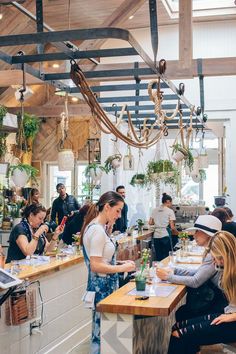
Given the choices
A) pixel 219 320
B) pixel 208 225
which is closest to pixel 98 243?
pixel 219 320

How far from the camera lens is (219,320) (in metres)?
3.84

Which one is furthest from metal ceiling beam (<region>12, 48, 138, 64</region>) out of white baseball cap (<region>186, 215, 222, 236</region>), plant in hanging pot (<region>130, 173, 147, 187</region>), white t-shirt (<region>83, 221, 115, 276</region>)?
plant in hanging pot (<region>130, 173, 147, 187</region>)

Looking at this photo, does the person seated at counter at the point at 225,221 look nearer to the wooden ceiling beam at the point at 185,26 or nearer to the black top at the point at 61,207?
the wooden ceiling beam at the point at 185,26

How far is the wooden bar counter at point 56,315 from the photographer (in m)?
4.71

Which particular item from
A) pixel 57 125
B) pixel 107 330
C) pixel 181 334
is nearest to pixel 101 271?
pixel 107 330

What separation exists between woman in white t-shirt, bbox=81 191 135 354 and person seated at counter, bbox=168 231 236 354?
1.97 ft

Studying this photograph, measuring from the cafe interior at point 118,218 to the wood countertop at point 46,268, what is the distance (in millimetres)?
16

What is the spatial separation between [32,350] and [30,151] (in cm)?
1086

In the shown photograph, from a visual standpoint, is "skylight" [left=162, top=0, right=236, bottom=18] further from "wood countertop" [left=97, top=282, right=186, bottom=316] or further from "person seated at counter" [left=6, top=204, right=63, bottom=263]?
"wood countertop" [left=97, top=282, right=186, bottom=316]

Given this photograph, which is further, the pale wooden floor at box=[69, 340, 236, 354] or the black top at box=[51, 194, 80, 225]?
the black top at box=[51, 194, 80, 225]

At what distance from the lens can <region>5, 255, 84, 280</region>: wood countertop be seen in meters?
4.79

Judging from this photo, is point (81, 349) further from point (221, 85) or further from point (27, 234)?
point (221, 85)

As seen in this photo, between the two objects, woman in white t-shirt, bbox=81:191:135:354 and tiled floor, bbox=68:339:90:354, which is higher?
woman in white t-shirt, bbox=81:191:135:354

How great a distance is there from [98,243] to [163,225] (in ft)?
21.5
